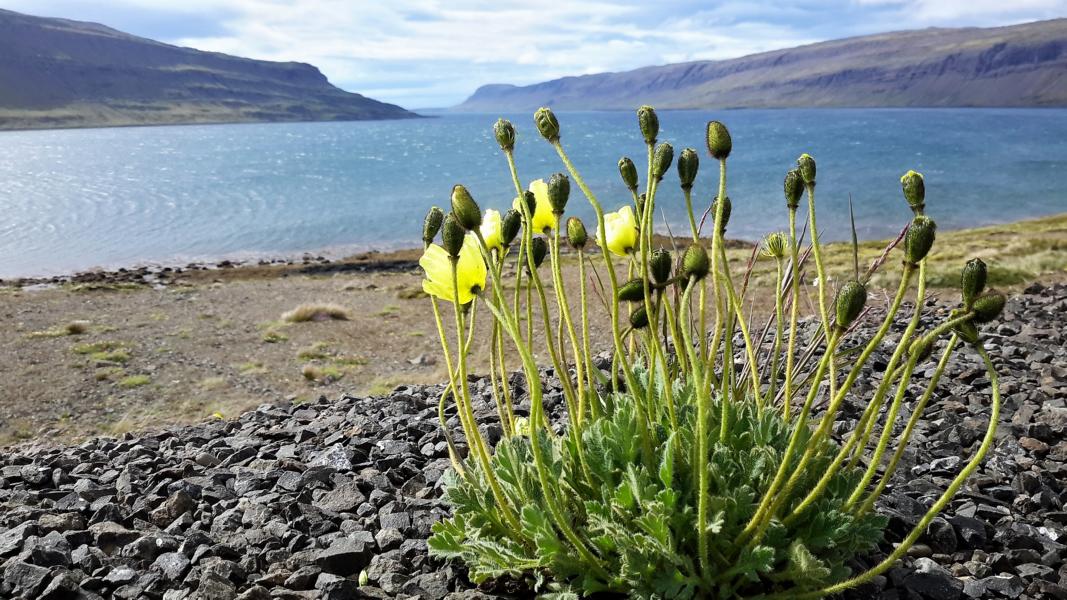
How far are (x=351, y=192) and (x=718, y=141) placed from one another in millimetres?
57448

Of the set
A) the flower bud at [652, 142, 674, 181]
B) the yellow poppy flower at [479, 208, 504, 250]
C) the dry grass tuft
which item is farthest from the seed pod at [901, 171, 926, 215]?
the dry grass tuft

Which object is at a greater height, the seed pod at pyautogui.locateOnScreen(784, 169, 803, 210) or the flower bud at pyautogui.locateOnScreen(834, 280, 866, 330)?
the seed pod at pyautogui.locateOnScreen(784, 169, 803, 210)

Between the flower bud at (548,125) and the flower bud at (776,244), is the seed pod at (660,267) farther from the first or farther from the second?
the flower bud at (776,244)

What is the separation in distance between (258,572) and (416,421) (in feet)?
6.46

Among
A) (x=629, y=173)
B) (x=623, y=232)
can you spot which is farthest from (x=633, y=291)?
(x=623, y=232)

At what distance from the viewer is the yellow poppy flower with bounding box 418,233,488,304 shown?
2.30m

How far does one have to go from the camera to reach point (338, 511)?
3646 millimetres

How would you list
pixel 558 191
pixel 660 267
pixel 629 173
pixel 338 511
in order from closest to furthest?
pixel 660 267 → pixel 558 191 → pixel 629 173 → pixel 338 511

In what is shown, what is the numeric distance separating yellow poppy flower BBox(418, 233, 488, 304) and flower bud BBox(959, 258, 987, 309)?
1.25 m

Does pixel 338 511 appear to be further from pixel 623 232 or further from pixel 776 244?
pixel 776 244

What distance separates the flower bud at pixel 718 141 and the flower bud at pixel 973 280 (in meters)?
0.69

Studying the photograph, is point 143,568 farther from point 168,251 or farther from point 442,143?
point 442,143

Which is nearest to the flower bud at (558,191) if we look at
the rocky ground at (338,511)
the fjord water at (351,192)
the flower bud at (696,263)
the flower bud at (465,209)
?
the flower bud at (465,209)

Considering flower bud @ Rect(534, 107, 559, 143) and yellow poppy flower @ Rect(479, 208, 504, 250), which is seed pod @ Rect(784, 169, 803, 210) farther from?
yellow poppy flower @ Rect(479, 208, 504, 250)
